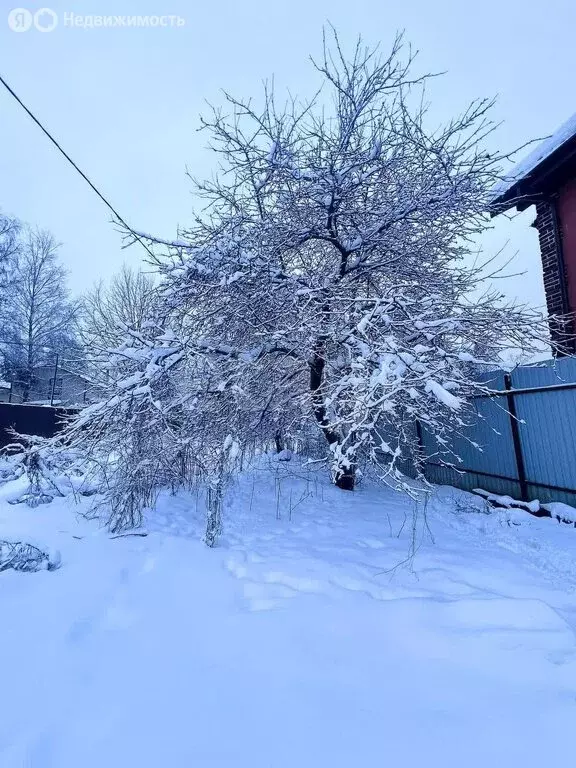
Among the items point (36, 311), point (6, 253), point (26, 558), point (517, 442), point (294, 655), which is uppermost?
point (6, 253)

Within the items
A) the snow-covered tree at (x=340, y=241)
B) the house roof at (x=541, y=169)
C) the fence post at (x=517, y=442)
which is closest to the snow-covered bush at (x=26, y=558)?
the snow-covered tree at (x=340, y=241)

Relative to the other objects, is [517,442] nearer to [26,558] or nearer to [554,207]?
[554,207]

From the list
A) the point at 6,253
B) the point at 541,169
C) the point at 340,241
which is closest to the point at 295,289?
the point at 340,241

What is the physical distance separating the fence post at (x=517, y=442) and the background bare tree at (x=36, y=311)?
2058cm

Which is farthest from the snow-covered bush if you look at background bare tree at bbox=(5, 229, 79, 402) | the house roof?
background bare tree at bbox=(5, 229, 79, 402)

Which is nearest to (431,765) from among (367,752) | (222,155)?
(367,752)

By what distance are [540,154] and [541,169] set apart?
0.79 ft

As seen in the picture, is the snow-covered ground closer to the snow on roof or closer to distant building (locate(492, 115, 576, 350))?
distant building (locate(492, 115, 576, 350))

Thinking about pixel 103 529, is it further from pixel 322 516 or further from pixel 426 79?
pixel 426 79

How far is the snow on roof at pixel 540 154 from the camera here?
6.28 meters

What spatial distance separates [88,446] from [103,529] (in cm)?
105

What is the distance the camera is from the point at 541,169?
7.17 meters

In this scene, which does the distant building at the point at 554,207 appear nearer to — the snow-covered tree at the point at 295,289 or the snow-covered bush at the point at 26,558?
the snow-covered tree at the point at 295,289

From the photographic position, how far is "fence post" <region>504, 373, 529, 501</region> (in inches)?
210
